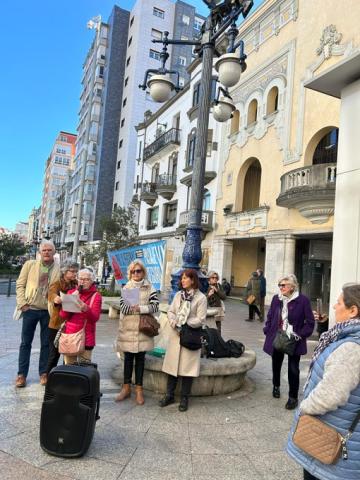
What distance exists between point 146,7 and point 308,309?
2024 inches

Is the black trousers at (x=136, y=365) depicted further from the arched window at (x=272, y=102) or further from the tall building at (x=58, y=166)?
the tall building at (x=58, y=166)

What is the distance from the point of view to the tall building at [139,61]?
46344mm

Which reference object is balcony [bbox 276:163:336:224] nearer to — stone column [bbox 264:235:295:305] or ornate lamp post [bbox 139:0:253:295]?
stone column [bbox 264:235:295:305]

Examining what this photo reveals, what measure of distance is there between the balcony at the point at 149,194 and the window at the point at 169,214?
7.82ft

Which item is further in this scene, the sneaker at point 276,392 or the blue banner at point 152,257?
the blue banner at point 152,257

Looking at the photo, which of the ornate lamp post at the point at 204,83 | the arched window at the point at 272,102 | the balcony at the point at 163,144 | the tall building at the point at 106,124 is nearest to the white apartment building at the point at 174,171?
the balcony at the point at 163,144

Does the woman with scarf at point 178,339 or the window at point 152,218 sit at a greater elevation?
the window at point 152,218

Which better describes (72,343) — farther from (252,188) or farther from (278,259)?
(252,188)

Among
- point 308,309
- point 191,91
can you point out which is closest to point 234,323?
point 308,309

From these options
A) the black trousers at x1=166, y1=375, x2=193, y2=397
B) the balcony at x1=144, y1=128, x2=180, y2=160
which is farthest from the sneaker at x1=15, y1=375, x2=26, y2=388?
the balcony at x1=144, y1=128, x2=180, y2=160

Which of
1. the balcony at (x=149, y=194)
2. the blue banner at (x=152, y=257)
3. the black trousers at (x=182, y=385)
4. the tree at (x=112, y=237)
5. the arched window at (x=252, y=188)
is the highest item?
the balcony at (x=149, y=194)

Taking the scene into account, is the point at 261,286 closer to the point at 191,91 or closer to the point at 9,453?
the point at 9,453

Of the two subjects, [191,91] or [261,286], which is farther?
[191,91]

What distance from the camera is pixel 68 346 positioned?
4.48 meters
